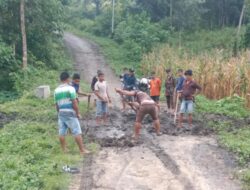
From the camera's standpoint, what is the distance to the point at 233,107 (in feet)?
54.5

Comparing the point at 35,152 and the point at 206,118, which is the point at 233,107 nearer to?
the point at 206,118

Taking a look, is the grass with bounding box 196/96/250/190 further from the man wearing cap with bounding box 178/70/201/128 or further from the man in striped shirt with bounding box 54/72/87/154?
the man in striped shirt with bounding box 54/72/87/154

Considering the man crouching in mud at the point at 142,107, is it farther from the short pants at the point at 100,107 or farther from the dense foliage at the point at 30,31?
the dense foliage at the point at 30,31

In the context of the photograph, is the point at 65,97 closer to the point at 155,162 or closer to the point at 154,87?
the point at 155,162

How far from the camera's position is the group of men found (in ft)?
33.7

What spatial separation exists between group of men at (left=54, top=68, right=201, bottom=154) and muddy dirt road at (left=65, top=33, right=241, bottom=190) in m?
0.55

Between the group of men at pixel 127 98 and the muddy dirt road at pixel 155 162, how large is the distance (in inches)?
21.6

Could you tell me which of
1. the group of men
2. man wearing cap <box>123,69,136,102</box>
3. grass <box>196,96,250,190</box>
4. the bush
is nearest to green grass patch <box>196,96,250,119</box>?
grass <box>196,96,250,190</box>

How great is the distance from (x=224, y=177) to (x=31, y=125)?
6.38m

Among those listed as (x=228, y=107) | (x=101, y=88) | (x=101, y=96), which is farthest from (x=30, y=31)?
(x=228, y=107)

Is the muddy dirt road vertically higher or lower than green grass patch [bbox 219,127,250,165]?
lower

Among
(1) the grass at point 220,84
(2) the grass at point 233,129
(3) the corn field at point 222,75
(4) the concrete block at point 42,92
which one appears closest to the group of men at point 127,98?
(2) the grass at point 233,129

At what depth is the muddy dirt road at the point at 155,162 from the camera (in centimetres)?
849

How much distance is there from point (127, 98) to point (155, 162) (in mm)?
7458
